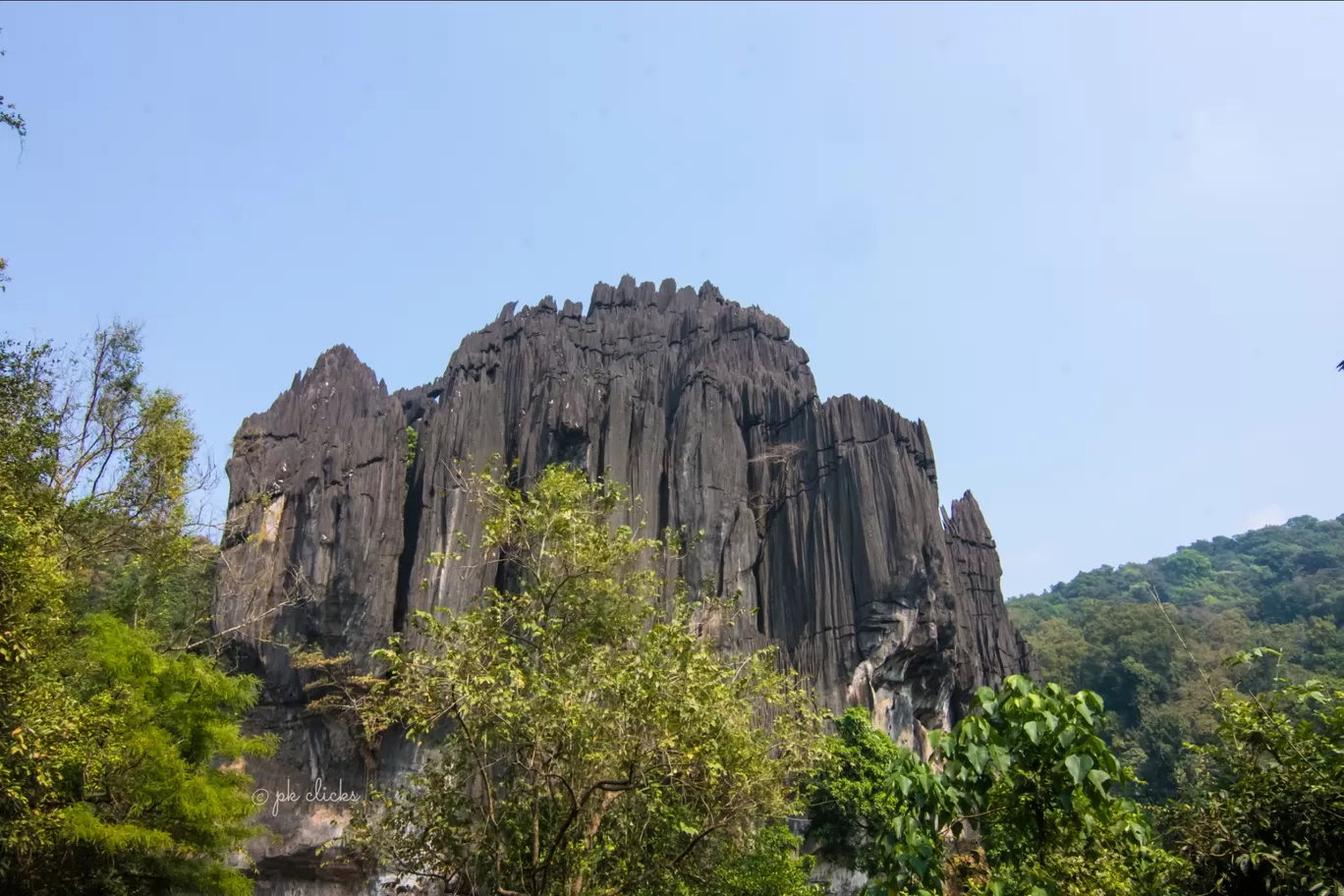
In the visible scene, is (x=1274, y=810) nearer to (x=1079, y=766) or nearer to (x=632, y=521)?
(x=1079, y=766)

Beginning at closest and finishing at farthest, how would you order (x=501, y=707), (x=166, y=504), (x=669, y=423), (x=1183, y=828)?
(x=1183, y=828), (x=501, y=707), (x=166, y=504), (x=669, y=423)

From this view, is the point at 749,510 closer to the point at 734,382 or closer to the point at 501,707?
the point at 734,382

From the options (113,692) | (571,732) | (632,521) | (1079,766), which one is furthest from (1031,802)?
(632,521)

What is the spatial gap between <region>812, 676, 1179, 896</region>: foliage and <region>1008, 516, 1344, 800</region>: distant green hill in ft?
70.0

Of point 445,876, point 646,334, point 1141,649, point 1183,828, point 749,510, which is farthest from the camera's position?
point 1141,649

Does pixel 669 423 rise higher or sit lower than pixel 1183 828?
higher

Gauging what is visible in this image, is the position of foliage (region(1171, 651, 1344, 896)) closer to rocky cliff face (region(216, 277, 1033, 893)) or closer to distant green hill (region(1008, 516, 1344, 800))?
rocky cliff face (region(216, 277, 1033, 893))

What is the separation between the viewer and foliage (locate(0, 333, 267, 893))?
10922 millimetres

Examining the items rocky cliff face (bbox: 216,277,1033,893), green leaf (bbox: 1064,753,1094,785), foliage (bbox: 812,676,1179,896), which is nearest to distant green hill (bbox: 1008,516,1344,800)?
rocky cliff face (bbox: 216,277,1033,893)

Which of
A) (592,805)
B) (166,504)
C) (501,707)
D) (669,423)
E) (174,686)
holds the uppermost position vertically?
(669,423)

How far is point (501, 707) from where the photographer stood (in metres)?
8.76

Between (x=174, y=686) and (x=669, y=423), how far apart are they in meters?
19.0

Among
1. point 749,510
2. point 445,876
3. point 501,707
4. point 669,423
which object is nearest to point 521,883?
point 445,876

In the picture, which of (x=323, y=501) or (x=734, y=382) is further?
(x=734, y=382)
